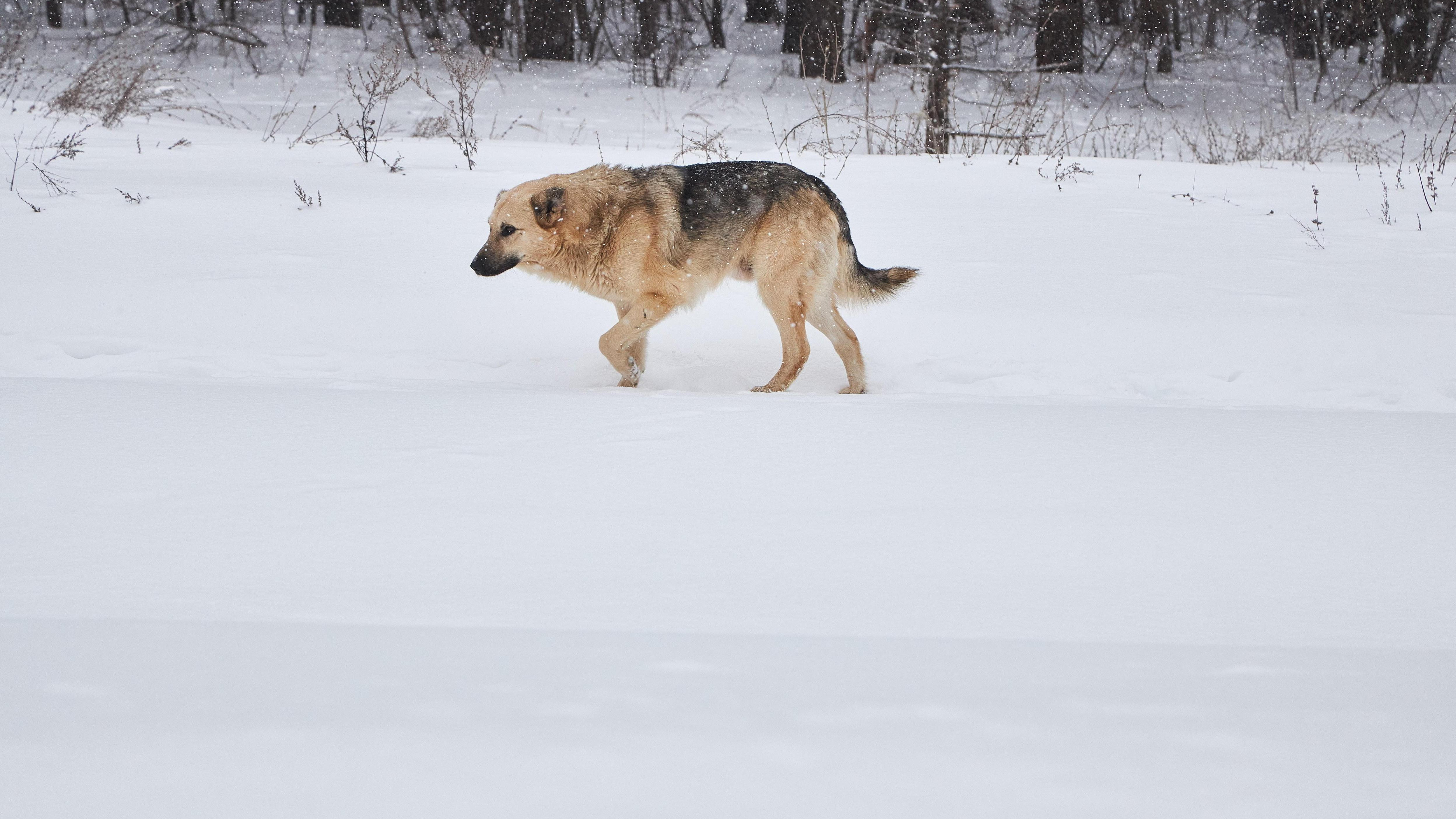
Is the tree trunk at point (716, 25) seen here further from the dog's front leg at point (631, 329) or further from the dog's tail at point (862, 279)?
the dog's front leg at point (631, 329)

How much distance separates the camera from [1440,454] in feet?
11.5

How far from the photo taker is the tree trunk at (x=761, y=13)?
26.1 meters

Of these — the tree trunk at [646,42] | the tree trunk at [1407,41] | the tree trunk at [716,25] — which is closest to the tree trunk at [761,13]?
the tree trunk at [716,25]

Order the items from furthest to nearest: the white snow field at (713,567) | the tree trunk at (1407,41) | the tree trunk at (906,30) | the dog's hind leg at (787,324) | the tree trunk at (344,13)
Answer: the tree trunk at (344,13)
the tree trunk at (1407,41)
the tree trunk at (906,30)
the dog's hind leg at (787,324)
the white snow field at (713,567)

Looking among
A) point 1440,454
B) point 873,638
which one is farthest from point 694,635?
point 1440,454

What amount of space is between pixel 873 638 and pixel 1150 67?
24.3m

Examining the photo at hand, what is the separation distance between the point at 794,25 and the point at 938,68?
10.8 meters

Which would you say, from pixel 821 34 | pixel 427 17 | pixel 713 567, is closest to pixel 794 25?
pixel 821 34

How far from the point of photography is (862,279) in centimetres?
582

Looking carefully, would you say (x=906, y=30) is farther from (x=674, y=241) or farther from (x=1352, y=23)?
(x=674, y=241)

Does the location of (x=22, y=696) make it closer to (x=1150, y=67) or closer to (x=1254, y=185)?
(x=1254, y=185)

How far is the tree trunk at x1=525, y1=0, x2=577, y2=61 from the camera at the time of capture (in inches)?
880

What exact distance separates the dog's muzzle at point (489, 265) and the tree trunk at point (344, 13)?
21096 millimetres

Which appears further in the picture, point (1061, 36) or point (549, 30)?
point (549, 30)
